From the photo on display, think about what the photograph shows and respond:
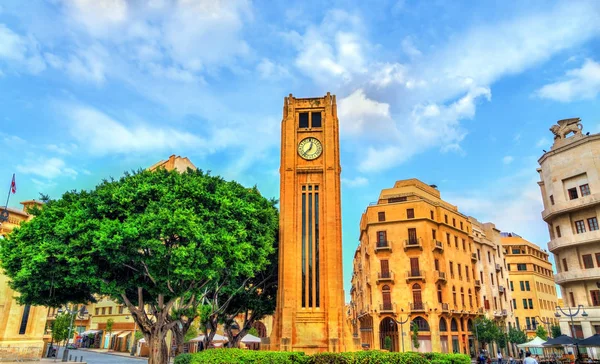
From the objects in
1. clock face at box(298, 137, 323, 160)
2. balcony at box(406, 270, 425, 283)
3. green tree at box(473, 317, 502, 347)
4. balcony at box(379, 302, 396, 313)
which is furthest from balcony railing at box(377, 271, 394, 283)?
clock face at box(298, 137, 323, 160)

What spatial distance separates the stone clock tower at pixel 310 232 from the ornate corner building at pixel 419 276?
15834 millimetres

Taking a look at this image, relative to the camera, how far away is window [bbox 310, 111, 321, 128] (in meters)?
35.4

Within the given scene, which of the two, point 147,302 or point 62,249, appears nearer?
point 62,249

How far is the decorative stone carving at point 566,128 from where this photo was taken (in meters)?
39.3

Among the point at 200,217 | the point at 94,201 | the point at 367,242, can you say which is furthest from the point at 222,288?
the point at 367,242

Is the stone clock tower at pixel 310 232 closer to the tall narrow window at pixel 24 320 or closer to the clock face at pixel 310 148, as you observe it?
the clock face at pixel 310 148

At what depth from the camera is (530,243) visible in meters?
75.6

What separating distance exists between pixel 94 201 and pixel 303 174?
1638 centimetres

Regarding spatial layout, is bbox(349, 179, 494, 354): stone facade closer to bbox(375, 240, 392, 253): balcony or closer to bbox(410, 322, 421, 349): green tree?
bbox(375, 240, 392, 253): balcony

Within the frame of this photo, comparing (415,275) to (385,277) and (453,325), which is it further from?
(453,325)

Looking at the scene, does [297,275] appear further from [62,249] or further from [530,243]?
[530,243]

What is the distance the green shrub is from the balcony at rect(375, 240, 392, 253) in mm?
29699

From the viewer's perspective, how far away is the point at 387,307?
4825 centimetres

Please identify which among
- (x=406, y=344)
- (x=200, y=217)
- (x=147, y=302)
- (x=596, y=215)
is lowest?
(x=406, y=344)
